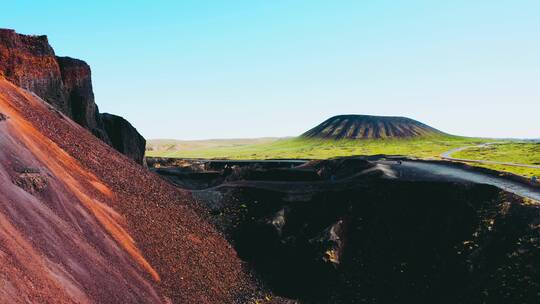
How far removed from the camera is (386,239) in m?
37.6

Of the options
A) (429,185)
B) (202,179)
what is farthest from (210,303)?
(202,179)

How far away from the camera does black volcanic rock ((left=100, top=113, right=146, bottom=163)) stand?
59.8m

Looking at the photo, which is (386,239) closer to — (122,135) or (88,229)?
(88,229)

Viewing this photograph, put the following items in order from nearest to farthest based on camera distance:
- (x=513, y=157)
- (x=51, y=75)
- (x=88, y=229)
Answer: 1. (x=88, y=229)
2. (x=51, y=75)
3. (x=513, y=157)

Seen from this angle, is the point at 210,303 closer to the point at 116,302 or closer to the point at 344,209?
the point at 116,302

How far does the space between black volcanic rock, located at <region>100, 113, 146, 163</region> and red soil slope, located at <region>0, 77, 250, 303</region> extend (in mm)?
18589

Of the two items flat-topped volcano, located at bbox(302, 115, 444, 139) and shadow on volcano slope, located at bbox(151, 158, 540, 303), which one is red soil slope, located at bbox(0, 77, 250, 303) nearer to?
shadow on volcano slope, located at bbox(151, 158, 540, 303)

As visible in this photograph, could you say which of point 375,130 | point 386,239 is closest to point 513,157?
point 386,239

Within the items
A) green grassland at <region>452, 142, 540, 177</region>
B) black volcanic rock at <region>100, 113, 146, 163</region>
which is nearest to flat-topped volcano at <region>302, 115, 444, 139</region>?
green grassland at <region>452, 142, 540, 177</region>

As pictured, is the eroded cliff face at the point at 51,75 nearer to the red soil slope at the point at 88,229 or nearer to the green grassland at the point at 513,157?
the red soil slope at the point at 88,229

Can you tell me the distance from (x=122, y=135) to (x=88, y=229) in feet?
129

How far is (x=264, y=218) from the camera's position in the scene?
1670 inches

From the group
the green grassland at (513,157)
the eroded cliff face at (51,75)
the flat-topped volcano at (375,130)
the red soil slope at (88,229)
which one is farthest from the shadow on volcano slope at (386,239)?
the flat-topped volcano at (375,130)

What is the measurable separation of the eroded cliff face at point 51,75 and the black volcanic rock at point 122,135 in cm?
67
